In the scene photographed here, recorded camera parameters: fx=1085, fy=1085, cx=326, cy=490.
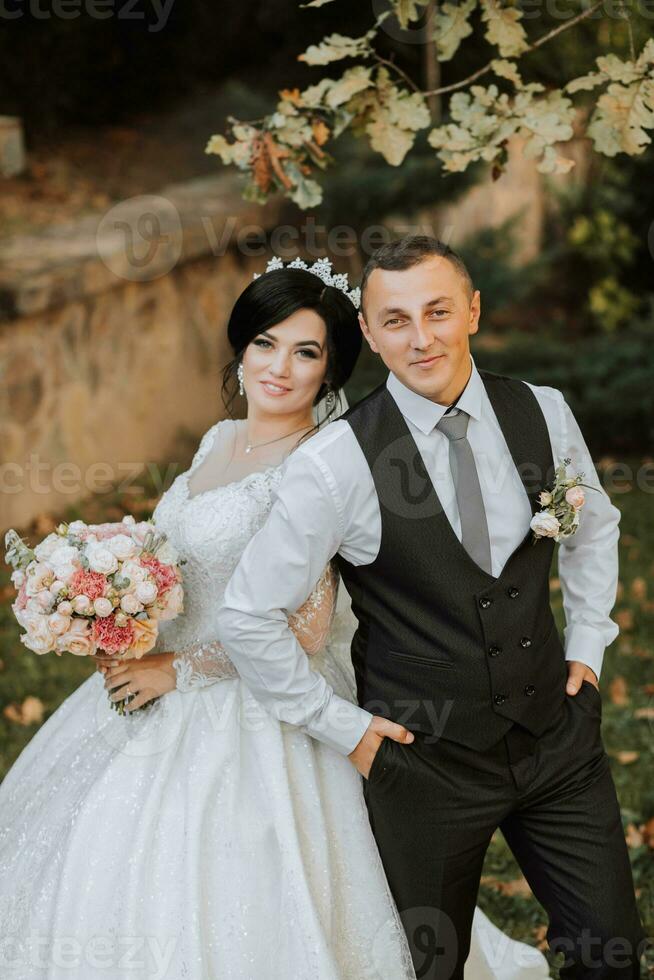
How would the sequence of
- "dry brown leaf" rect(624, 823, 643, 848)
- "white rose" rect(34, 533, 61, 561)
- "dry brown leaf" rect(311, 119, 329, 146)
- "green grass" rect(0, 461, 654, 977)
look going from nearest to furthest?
"white rose" rect(34, 533, 61, 561) → "dry brown leaf" rect(311, 119, 329, 146) → "green grass" rect(0, 461, 654, 977) → "dry brown leaf" rect(624, 823, 643, 848)

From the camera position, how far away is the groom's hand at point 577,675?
2553 mm

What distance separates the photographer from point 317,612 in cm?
250

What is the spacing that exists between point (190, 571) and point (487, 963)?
1373 mm

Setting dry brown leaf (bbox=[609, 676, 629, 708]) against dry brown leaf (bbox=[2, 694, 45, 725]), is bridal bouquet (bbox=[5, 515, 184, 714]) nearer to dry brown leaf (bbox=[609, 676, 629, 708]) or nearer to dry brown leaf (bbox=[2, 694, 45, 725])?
dry brown leaf (bbox=[2, 694, 45, 725])

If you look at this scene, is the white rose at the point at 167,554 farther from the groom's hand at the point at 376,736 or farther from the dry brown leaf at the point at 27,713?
the dry brown leaf at the point at 27,713

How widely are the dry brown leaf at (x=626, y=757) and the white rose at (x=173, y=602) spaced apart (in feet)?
7.60

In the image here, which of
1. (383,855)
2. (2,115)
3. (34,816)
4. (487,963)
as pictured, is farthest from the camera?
(2,115)

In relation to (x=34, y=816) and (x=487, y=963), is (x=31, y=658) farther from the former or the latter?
(x=487, y=963)


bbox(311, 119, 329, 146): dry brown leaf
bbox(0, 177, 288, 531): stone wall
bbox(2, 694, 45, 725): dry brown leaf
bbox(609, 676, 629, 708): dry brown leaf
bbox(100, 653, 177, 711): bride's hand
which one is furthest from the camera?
bbox(0, 177, 288, 531): stone wall

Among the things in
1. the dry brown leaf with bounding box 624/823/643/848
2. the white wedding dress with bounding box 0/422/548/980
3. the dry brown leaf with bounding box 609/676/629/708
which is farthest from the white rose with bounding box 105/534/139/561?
the dry brown leaf with bounding box 609/676/629/708

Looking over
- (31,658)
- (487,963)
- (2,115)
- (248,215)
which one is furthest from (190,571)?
(2,115)

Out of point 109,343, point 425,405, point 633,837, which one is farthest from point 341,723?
point 109,343

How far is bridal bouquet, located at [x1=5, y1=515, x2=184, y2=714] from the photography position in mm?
2480

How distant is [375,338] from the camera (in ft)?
7.65
